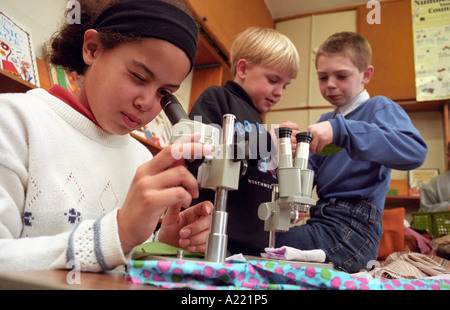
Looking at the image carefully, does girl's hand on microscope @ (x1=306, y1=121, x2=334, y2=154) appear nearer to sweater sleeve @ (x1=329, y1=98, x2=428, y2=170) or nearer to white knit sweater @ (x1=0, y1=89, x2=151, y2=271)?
sweater sleeve @ (x1=329, y1=98, x2=428, y2=170)

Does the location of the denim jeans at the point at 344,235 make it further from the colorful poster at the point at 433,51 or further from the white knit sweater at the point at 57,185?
the colorful poster at the point at 433,51

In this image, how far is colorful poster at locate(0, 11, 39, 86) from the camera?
1192 mm

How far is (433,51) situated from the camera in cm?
309

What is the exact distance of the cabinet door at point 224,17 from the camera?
7.06 ft

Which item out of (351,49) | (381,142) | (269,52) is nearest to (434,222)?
(351,49)

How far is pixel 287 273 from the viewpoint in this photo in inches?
15.8

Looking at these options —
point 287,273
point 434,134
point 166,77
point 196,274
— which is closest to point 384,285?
point 287,273

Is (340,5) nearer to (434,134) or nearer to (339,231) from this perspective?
(434,134)

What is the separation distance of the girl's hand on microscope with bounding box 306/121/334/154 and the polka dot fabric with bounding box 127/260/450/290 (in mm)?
524

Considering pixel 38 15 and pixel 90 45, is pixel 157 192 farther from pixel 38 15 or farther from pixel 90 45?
pixel 38 15

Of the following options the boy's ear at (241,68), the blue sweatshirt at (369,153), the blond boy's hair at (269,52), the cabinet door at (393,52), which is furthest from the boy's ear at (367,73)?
the cabinet door at (393,52)

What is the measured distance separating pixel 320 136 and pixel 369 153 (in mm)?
244

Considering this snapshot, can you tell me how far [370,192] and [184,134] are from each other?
3.02ft

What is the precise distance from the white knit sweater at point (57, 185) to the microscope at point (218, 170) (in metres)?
0.13
